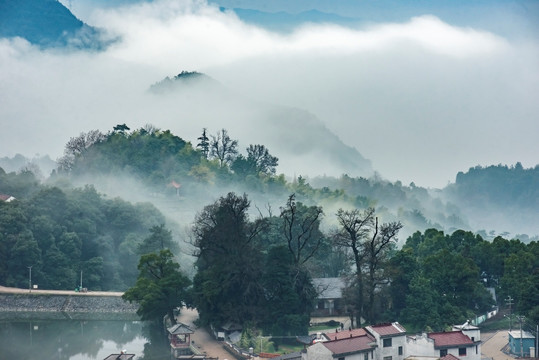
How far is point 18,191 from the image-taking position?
3413 inches

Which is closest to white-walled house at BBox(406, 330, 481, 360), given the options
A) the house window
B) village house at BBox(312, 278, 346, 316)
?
A: the house window

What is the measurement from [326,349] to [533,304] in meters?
15.3

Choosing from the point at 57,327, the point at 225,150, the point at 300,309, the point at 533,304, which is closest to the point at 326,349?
the point at 300,309

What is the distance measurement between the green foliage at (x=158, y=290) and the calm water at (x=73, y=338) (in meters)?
2.20

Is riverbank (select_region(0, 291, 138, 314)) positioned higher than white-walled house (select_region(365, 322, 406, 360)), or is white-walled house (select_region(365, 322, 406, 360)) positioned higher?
riverbank (select_region(0, 291, 138, 314))

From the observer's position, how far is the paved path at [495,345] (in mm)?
49062

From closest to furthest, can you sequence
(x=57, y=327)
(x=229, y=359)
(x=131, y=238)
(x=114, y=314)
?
1. (x=229, y=359)
2. (x=57, y=327)
3. (x=114, y=314)
4. (x=131, y=238)

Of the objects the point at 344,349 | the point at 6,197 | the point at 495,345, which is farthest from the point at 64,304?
the point at 495,345

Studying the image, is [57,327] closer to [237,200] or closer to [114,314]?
[114,314]

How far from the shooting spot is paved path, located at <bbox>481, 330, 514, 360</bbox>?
161ft

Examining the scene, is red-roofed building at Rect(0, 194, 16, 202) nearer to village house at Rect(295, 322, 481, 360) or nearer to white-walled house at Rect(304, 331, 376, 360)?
village house at Rect(295, 322, 481, 360)

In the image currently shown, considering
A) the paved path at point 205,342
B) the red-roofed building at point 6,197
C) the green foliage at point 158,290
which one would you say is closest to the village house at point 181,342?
the paved path at point 205,342

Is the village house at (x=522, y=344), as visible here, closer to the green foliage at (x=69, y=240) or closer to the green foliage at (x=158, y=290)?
the green foliage at (x=158, y=290)

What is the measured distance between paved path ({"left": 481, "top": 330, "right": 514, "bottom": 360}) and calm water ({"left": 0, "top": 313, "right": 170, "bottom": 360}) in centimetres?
1857
